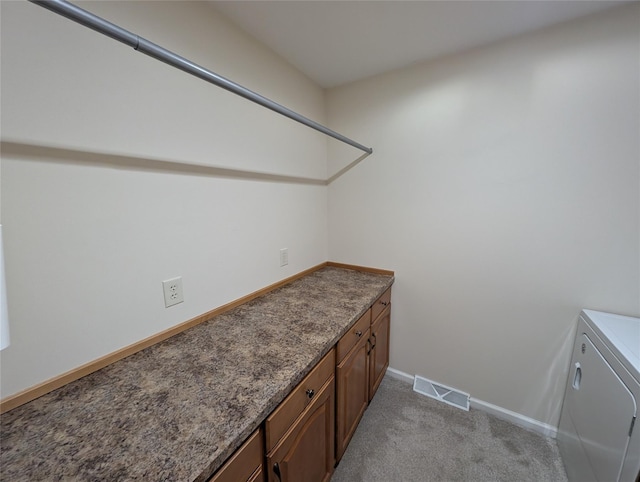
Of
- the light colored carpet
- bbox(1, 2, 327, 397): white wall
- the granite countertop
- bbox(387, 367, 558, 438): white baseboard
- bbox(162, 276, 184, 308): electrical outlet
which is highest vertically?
bbox(1, 2, 327, 397): white wall

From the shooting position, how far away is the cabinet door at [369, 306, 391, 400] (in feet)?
5.38

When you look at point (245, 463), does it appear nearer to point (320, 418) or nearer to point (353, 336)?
point (320, 418)

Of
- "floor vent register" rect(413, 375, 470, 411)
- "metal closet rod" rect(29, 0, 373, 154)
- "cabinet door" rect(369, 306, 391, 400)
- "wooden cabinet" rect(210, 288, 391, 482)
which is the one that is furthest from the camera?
"floor vent register" rect(413, 375, 470, 411)

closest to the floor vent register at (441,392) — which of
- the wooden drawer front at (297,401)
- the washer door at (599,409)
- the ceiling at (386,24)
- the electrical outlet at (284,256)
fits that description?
the washer door at (599,409)

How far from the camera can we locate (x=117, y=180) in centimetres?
91

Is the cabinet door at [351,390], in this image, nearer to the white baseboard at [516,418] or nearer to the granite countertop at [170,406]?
the granite countertop at [170,406]

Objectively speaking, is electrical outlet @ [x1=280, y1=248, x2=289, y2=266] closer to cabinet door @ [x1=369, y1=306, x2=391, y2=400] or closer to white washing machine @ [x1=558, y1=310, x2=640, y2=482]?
cabinet door @ [x1=369, y1=306, x2=391, y2=400]

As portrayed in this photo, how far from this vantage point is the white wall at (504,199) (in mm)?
1244

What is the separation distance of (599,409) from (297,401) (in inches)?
53.6

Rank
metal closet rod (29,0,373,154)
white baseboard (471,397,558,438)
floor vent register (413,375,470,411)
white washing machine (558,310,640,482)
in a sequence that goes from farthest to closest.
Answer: floor vent register (413,375,470,411) < white baseboard (471,397,558,438) < white washing machine (558,310,640,482) < metal closet rod (29,0,373,154)

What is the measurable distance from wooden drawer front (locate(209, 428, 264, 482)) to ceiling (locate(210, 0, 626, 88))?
5.75ft

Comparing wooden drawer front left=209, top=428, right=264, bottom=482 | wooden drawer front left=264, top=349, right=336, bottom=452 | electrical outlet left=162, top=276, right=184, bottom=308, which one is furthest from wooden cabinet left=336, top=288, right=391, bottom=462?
electrical outlet left=162, top=276, right=184, bottom=308

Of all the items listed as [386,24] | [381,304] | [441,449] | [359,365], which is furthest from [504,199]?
[441,449]

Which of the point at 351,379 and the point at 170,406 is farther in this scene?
the point at 351,379
